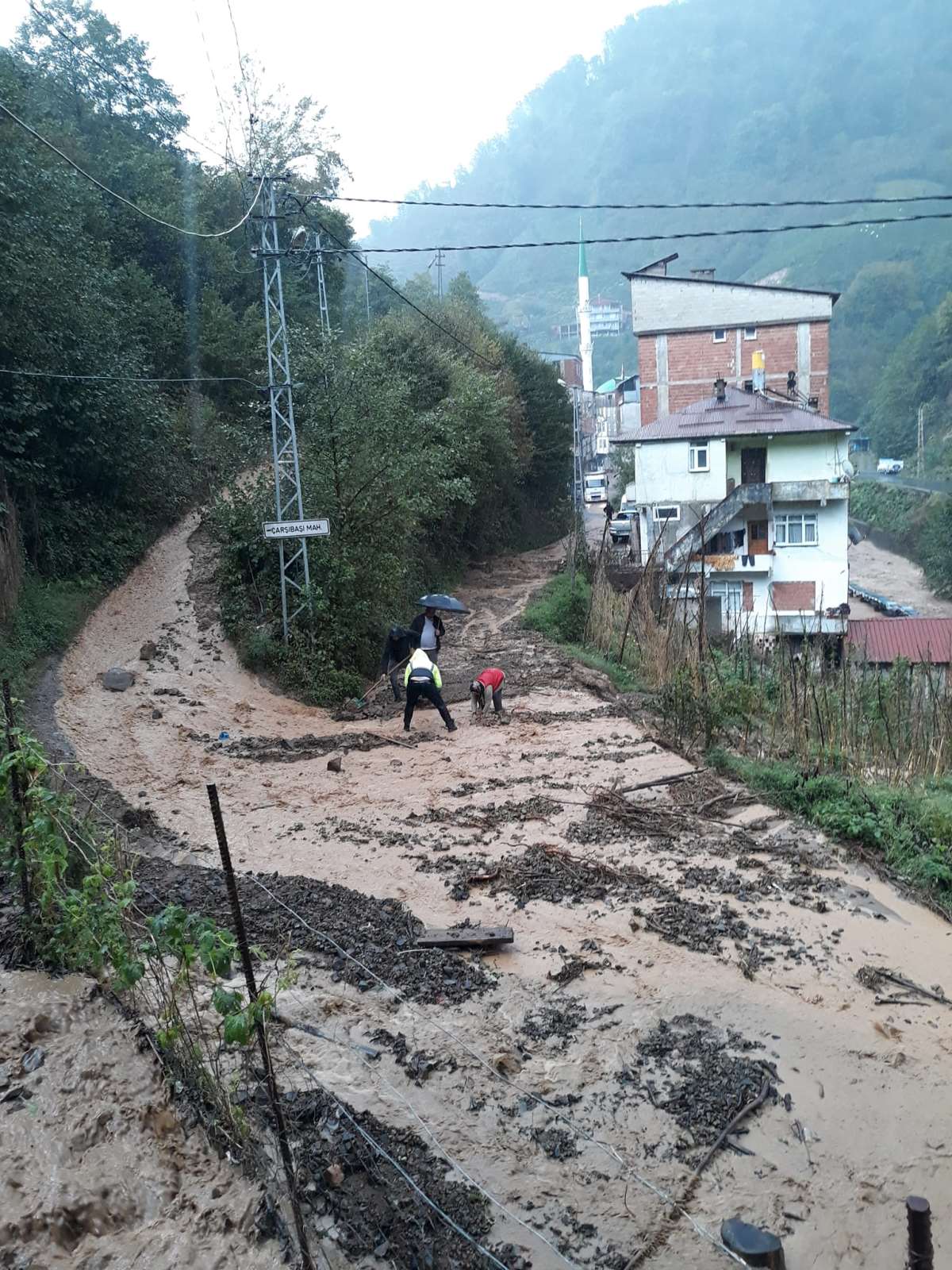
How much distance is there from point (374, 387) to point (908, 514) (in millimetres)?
31521

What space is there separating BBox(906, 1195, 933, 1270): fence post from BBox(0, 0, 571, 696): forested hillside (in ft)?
32.0

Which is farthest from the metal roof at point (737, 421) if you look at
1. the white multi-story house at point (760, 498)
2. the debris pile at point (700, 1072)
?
the debris pile at point (700, 1072)

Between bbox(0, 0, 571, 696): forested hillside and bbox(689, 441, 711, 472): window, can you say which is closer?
bbox(0, 0, 571, 696): forested hillside

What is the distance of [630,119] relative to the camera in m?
140

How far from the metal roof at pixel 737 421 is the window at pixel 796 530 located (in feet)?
7.71

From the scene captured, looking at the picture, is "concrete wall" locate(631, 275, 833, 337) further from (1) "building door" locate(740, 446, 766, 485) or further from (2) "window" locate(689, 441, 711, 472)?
(2) "window" locate(689, 441, 711, 472)

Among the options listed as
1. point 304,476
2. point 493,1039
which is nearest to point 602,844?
point 493,1039

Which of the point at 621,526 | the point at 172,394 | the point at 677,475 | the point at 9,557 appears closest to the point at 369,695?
the point at 9,557

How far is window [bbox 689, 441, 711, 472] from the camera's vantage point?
25.1m

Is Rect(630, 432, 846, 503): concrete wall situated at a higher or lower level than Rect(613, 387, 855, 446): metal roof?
lower

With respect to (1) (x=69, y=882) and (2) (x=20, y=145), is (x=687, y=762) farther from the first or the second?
(2) (x=20, y=145)

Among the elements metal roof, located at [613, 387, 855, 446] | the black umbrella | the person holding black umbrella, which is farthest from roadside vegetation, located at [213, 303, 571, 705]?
metal roof, located at [613, 387, 855, 446]

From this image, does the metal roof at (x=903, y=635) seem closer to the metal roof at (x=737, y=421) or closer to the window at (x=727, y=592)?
the window at (x=727, y=592)

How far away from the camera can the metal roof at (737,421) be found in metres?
24.3
